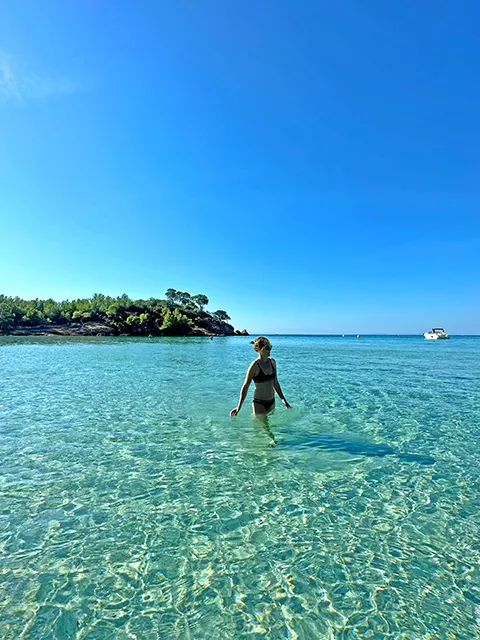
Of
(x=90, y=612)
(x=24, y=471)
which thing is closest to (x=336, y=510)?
(x=90, y=612)

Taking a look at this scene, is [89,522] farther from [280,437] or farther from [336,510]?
[280,437]

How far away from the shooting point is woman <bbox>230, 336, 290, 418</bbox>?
9219 mm

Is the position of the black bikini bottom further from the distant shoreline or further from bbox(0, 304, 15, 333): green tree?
bbox(0, 304, 15, 333): green tree

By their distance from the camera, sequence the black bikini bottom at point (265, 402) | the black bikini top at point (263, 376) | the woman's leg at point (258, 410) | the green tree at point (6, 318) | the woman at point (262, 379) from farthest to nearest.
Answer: the green tree at point (6, 318)
the woman's leg at point (258, 410)
the black bikini bottom at point (265, 402)
the black bikini top at point (263, 376)
the woman at point (262, 379)

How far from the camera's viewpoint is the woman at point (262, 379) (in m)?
9.22

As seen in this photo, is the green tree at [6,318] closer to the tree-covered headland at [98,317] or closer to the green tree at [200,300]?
the tree-covered headland at [98,317]

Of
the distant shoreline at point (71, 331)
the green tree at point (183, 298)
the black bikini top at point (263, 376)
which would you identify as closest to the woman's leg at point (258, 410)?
the black bikini top at point (263, 376)

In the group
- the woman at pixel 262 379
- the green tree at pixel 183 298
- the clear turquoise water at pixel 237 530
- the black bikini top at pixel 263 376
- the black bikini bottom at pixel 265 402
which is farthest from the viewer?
the green tree at pixel 183 298

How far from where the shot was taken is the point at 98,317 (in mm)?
142000

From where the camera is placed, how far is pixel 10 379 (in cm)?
2041

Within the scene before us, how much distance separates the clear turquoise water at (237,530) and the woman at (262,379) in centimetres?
83

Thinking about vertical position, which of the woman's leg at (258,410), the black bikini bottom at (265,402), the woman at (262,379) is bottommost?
the woman's leg at (258,410)

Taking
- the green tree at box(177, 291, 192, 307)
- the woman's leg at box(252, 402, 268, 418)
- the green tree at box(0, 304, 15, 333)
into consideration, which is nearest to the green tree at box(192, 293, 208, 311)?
the green tree at box(177, 291, 192, 307)

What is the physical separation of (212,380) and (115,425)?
1105 centimetres
